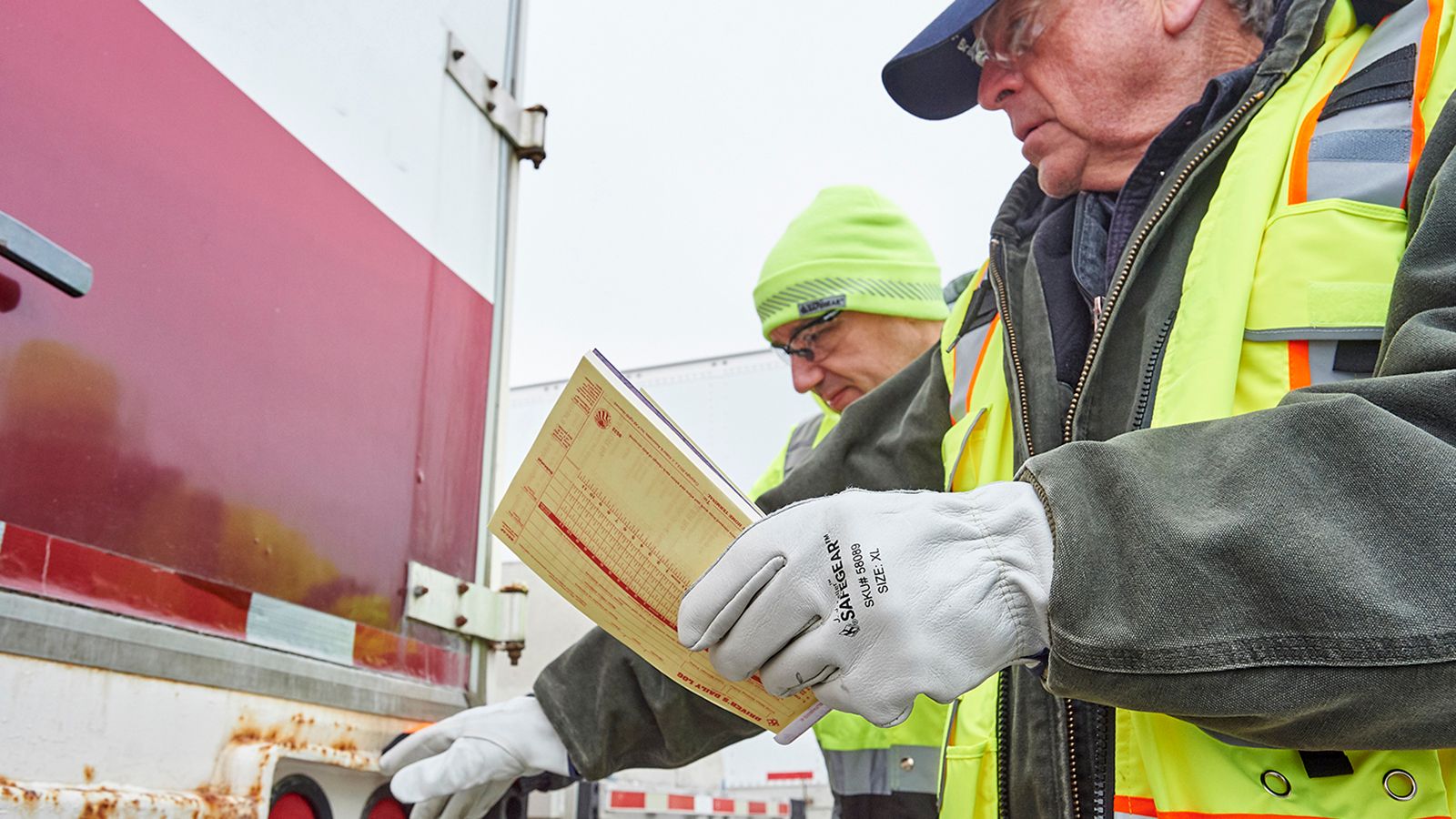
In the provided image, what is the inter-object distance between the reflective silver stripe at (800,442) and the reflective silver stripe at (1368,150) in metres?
2.19

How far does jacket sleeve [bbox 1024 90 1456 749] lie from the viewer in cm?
91

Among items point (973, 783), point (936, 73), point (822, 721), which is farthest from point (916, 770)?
point (936, 73)

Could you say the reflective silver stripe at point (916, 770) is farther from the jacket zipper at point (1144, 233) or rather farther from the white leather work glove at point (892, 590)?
the white leather work glove at point (892, 590)

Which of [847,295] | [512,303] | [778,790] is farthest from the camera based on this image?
[778,790]

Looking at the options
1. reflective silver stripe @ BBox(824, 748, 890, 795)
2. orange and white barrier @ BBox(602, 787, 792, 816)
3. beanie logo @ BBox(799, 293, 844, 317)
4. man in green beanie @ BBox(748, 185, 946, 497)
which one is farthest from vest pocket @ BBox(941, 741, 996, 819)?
orange and white barrier @ BBox(602, 787, 792, 816)

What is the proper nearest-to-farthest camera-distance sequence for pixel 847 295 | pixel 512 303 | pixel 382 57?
1. pixel 382 57
2. pixel 512 303
3. pixel 847 295

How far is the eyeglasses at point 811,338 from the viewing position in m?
3.32

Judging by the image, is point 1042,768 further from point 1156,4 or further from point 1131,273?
point 1156,4

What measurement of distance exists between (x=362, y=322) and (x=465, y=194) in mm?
407

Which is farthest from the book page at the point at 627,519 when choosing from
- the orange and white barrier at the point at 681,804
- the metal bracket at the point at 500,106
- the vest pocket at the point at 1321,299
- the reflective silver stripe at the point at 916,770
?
the orange and white barrier at the point at 681,804

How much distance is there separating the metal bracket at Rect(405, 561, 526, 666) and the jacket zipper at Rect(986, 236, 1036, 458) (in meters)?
0.89

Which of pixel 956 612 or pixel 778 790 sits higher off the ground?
pixel 956 612

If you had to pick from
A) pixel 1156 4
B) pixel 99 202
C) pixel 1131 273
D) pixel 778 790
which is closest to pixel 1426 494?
pixel 1131 273

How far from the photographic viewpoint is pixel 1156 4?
173 centimetres
